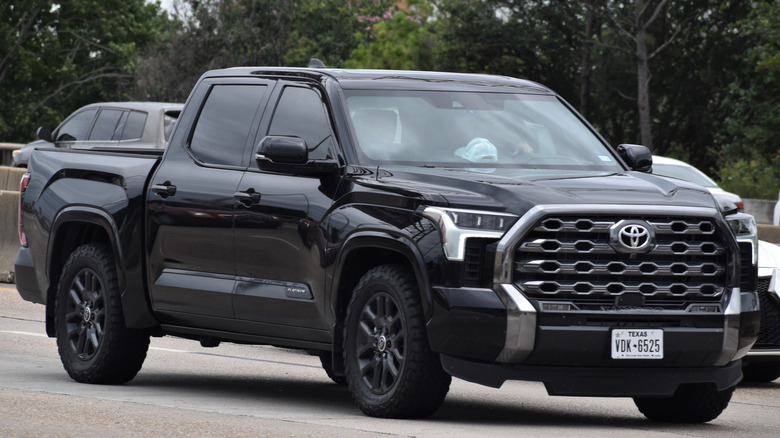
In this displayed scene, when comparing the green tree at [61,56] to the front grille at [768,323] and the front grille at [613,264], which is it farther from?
the front grille at [613,264]

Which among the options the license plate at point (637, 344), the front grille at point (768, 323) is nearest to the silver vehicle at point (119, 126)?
the front grille at point (768, 323)

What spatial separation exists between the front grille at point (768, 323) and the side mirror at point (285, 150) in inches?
155

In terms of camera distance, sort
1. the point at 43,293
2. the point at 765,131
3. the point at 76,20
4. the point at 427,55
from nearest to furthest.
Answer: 1. the point at 43,293
2. the point at 765,131
3. the point at 427,55
4. the point at 76,20

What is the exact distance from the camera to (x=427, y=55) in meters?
49.9

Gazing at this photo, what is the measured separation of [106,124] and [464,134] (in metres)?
12.9

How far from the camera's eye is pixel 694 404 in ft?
28.5

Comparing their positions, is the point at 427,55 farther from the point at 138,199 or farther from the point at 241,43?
the point at 138,199

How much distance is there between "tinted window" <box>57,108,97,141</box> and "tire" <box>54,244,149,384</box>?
11.4 m

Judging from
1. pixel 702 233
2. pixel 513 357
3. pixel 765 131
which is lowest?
pixel 765 131

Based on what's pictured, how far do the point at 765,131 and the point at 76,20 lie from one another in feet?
99.4

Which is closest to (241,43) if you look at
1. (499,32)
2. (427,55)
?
(427,55)

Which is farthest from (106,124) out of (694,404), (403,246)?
(403,246)

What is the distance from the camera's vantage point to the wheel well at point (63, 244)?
1030 centimetres

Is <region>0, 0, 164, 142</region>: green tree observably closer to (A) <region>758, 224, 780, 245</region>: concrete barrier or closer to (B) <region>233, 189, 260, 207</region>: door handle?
(A) <region>758, 224, 780, 245</region>: concrete barrier
